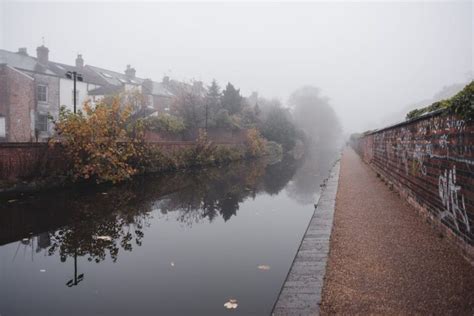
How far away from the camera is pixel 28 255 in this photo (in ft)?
16.3

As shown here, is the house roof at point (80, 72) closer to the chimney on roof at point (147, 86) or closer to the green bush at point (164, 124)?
the chimney on roof at point (147, 86)

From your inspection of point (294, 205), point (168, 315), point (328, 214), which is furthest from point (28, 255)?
point (294, 205)

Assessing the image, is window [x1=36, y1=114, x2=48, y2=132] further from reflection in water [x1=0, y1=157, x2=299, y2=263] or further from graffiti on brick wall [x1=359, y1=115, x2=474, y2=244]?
graffiti on brick wall [x1=359, y1=115, x2=474, y2=244]

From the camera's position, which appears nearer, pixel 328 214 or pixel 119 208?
pixel 328 214

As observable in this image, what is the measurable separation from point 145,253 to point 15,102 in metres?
28.0

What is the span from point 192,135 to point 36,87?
14.4 metres

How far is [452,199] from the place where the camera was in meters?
4.61

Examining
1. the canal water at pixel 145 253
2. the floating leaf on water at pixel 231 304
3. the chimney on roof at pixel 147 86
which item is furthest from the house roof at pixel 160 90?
the floating leaf on water at pixel 231 304

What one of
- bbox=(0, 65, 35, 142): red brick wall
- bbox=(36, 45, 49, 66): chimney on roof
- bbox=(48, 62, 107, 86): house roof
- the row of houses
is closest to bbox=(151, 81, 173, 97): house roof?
the row of houses

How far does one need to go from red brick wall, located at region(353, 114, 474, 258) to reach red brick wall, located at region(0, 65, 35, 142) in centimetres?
2724

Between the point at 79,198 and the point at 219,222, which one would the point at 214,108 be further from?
the point at 219,222

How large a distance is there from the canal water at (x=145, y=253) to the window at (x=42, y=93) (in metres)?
23.3

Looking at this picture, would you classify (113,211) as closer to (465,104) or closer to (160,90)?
(465,104)

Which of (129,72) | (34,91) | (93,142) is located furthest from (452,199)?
(129,72)
